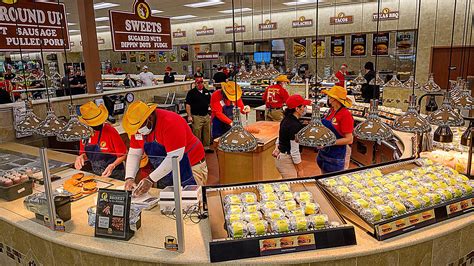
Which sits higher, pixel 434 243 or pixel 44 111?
pixel 44 111

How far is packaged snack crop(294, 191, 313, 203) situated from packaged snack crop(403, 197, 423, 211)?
67cm

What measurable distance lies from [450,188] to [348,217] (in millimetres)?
872

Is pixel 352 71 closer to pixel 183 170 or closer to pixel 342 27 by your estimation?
pixel 342 27

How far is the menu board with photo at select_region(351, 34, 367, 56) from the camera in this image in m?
12.4

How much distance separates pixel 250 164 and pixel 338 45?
28.3 ft

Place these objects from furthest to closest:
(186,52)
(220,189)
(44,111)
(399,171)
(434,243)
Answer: (186,52) → (44,111) → (399,171) → (220,189) → (434,243)

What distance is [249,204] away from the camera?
2750mm

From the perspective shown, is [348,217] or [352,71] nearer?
[348,217]

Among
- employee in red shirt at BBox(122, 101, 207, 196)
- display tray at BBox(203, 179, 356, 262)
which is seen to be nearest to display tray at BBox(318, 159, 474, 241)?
display tray at BBox(203, 179, 356, 262)

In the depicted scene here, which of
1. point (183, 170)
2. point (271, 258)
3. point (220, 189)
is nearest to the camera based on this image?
point (271, 258)

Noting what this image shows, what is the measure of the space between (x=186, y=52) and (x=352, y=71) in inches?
294

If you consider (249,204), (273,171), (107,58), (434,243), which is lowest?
(273,171)

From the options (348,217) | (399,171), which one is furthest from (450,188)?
(348,217)

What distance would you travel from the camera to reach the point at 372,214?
99.7 inches
